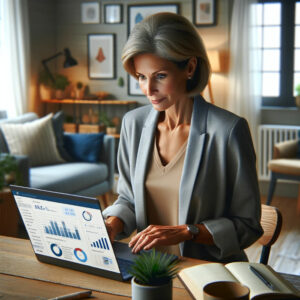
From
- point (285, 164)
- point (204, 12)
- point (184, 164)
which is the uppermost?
point (204, 12)

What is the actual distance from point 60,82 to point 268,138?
2517 mm

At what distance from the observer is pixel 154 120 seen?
157 centimetres

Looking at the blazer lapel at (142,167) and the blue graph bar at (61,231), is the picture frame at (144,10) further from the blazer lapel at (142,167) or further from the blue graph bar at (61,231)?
the blue graph bar at (61,231)

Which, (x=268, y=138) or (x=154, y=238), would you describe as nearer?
(x=154, y=238)

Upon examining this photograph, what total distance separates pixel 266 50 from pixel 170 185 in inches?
172

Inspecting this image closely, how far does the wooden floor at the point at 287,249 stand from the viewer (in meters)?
3.31

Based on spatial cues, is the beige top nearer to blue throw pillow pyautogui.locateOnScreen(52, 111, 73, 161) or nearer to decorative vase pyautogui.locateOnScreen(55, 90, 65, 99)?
blue throw pillow pyautogui.locateOnScreen(52, 111, 73, 161)

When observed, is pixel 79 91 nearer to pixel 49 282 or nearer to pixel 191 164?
pixel 191 164

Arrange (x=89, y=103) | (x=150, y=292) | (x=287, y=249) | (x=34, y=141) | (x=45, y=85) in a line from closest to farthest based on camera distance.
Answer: (x=150, y=292) < (x=287, y=249) < (x=34, y=141) < (x=45, y=85) < (x=89, y=103)

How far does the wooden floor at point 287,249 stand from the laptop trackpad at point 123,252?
2.15 metres

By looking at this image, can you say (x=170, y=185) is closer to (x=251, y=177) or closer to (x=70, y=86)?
(x=251, y=177)

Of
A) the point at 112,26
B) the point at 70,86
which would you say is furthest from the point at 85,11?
the point at 70,86

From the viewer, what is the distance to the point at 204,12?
18.0 ft

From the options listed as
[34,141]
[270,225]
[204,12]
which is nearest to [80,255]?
[270,225]
